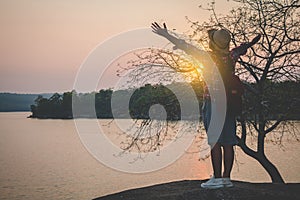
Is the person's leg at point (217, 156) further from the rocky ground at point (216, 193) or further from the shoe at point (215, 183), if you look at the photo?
the rocky ground at point (216, 193)

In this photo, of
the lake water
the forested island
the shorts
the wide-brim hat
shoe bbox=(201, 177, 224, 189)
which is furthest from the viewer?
the lake water

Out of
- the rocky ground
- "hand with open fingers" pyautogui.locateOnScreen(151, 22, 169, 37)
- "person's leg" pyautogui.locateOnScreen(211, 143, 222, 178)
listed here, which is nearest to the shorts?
"person's leg" pyautogui.locateOnScreen(211, 143, 222, 178)

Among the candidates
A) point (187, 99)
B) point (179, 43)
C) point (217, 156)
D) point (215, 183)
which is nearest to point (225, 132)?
point (217, 156)

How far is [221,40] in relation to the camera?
19.2 feet

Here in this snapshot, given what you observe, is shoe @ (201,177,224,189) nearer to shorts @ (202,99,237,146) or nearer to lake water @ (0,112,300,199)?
shorts @ (202,99,237,146)

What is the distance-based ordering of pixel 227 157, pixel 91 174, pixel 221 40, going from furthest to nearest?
pixel 91 174
pixel 227 157
pixel 221 40

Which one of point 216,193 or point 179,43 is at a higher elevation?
point 179,43

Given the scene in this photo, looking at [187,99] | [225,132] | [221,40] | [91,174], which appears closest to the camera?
[221,40]

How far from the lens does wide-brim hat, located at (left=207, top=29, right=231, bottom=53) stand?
19.1ft

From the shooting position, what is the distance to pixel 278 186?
24.1 ft

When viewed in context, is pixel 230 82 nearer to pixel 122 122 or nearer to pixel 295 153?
pixel 122 122

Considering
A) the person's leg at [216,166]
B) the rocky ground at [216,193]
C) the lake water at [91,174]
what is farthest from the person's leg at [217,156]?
the lake water at [91,174]

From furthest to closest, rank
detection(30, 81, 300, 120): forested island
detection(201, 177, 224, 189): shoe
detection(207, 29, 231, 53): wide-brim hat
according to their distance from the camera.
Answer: detection(30, 81, 300, 120): forested island
detection(201, 177, 224, 189): shoe
detection(207, 29, 231, 53): wide-brim hat

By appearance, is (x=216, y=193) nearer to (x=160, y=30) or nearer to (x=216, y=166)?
(x=216, y=166)
